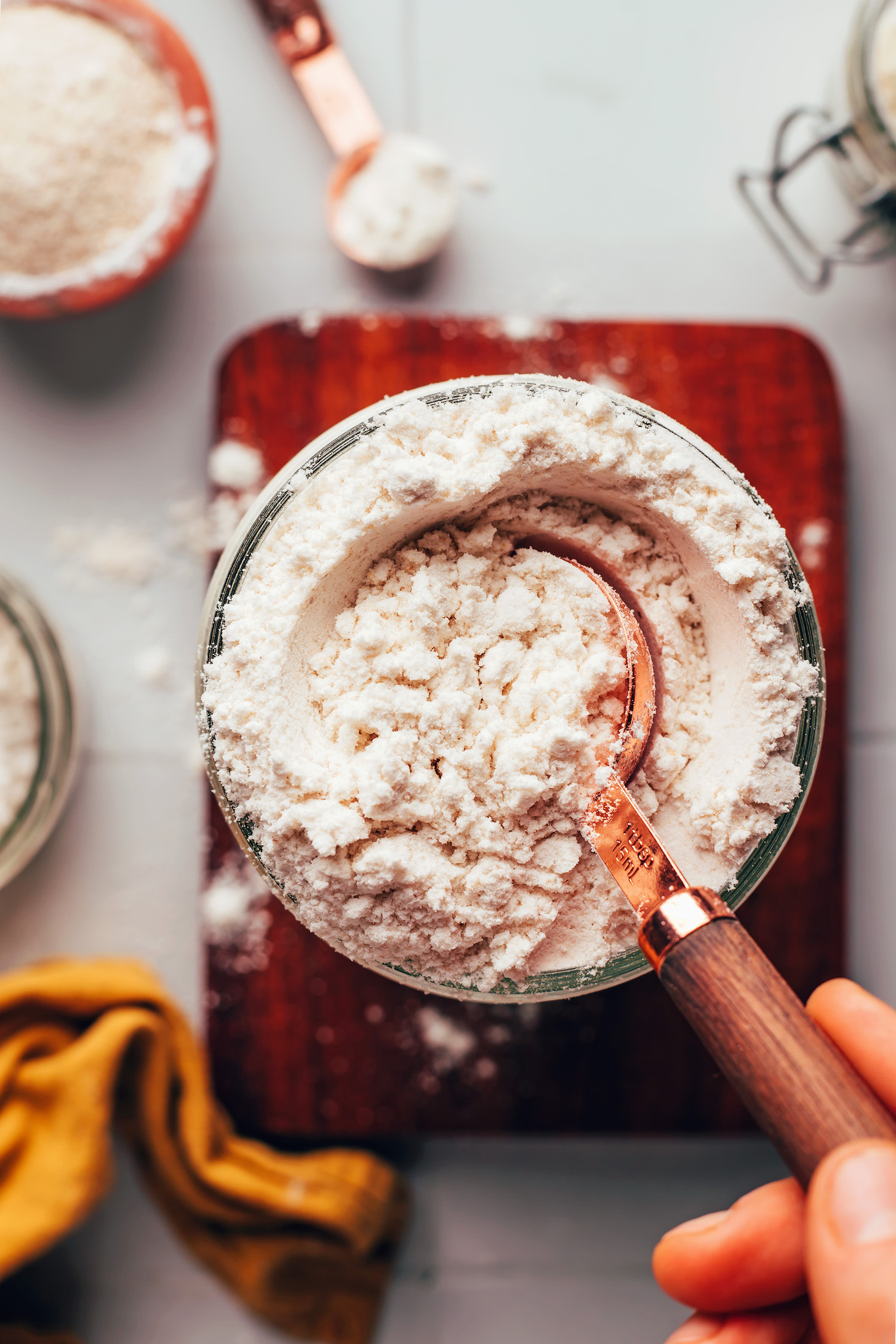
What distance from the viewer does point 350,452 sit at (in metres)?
0.49

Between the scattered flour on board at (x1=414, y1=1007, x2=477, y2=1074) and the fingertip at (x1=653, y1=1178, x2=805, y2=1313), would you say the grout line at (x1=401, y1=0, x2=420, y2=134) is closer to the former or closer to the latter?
the scattered flour on board at (x1=414, y1=1007, x2=477, y2=1074)

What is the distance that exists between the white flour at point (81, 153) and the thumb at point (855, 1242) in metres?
0.75

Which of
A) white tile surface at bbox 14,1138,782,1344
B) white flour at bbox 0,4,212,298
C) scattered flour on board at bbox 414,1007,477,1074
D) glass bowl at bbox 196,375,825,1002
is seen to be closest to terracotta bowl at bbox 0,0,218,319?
white flour at bbox 0,4,212,298

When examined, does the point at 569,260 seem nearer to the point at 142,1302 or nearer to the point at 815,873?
the point at 815,873

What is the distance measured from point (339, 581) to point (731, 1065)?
0.97 feet

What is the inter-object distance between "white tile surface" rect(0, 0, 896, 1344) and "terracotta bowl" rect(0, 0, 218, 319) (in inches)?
3.5

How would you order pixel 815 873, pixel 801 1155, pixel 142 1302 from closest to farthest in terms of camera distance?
pixel 801 1155, pixel 815 873, pixel 142 1302

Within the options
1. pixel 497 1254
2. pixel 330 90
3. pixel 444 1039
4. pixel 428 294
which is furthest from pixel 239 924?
pixel 330 90

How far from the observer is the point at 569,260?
33.3 inches

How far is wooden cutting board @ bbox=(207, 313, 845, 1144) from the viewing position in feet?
2.47

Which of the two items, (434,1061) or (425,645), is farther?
(434,1061)

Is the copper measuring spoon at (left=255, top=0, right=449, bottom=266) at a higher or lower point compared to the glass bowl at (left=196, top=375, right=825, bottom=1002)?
higher

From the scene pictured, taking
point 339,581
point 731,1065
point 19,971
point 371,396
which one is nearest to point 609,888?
point 731,1065

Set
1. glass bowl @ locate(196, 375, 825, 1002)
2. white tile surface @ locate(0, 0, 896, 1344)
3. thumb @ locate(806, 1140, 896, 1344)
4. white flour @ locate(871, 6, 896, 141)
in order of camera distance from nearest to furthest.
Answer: thumb @ locate(806, 1140, 896, 1344) < glass bowl @ locate(196, 375, 825, 1002) < white flour @ locate(871, 6, 896, 141) < white tile surface @ locate(0, 0, 896, 1344)
